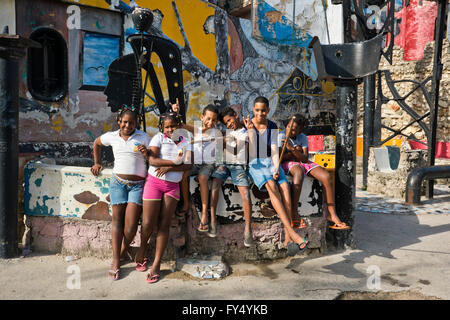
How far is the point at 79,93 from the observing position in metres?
6.80

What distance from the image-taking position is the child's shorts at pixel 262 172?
3844mm

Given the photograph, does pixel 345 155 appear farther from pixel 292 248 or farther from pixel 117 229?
pixel 117 229

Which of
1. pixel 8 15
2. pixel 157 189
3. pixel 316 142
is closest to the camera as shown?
pixel 157 189

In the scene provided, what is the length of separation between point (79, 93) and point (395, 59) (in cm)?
1306

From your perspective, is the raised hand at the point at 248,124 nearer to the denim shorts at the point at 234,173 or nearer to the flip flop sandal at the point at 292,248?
the denim shorts at the point at 234,173

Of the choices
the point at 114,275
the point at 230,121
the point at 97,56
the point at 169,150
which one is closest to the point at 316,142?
the point at 97,56

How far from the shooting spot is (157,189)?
361cm

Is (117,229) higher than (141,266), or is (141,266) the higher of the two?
(117,229)

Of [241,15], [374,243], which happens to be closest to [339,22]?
[241,15]

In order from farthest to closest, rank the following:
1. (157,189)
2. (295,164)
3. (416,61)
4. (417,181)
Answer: (416,61)
(417,181)
(295,164)
(157,189)

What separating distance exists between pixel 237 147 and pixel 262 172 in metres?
0.38

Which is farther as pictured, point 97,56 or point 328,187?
point 97,56

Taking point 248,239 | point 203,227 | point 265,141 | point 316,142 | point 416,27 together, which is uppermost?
point 416,27
